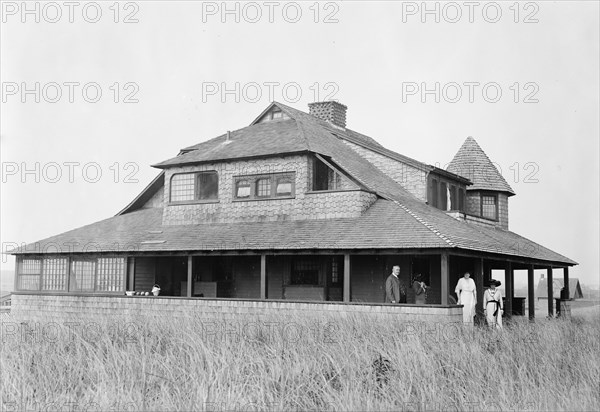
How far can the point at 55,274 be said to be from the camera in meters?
27.1

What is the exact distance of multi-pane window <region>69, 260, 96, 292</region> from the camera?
1042 inches

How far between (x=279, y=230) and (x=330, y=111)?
11105 mm

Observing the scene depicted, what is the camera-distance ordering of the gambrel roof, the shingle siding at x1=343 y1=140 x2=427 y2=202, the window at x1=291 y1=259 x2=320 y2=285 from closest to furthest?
the gambrel roof < the window at x1=291 y1=259 x2=320 y2=285 < the shingle siding at x1=343 y1=140 x2=427 y2=202

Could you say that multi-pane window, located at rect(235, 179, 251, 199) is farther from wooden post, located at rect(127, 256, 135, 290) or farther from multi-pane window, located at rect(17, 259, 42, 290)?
multi-pane window, located at rect(17, 259, 42, 290)

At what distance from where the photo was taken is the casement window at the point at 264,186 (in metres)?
25.2

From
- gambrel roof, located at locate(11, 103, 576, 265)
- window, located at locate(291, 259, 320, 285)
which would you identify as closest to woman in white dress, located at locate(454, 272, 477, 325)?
gambrel roof, located at locate(11, 103, 576, 265)

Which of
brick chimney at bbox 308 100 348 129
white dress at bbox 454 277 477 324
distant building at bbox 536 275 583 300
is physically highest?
brick chimney at bbox 308 100 348 129

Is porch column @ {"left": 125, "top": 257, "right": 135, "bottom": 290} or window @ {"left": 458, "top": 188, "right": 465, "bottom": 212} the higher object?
window @ {"left": 458, "top": 188, "right": 465, "bottom": 212}

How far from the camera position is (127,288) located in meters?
25.8

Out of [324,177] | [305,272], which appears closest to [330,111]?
[324,177]

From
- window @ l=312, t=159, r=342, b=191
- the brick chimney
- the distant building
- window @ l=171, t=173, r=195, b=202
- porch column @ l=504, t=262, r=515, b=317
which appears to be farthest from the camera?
the distant building

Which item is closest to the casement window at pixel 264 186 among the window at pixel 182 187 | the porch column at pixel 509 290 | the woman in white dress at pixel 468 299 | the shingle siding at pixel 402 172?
the window at pixel 182 187

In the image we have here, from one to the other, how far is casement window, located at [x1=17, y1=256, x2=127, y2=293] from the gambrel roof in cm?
65

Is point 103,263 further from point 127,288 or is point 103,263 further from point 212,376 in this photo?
point 212,376
